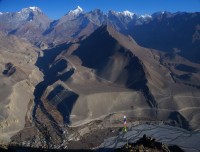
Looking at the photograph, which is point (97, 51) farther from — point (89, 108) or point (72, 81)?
point (89, 108)

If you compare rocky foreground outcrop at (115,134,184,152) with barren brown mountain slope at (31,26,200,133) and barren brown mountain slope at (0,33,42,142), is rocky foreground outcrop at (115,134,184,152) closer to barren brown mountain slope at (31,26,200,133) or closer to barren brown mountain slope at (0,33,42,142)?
barren brown mountain slope at (31,26,200,133)

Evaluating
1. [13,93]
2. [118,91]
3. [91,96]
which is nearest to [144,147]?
[91,96]

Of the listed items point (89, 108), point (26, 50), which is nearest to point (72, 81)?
point (89, 108)

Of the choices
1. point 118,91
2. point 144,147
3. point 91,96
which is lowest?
point 144,147

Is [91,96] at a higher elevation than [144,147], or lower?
higher

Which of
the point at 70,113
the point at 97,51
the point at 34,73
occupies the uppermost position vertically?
the point at 97,51

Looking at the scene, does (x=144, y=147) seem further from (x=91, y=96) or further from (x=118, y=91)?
(x=118, y=91)

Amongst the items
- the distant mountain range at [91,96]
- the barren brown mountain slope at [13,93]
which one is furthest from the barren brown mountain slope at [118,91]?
the barren brown mountain slope at [13,93]

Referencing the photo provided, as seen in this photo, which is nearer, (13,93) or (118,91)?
(13,93)

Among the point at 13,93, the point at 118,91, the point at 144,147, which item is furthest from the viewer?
the point at 118,91

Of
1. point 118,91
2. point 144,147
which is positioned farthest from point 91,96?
point 144,147

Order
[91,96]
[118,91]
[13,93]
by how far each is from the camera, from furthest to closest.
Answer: [118,91] < [13,93] < [91,96]
